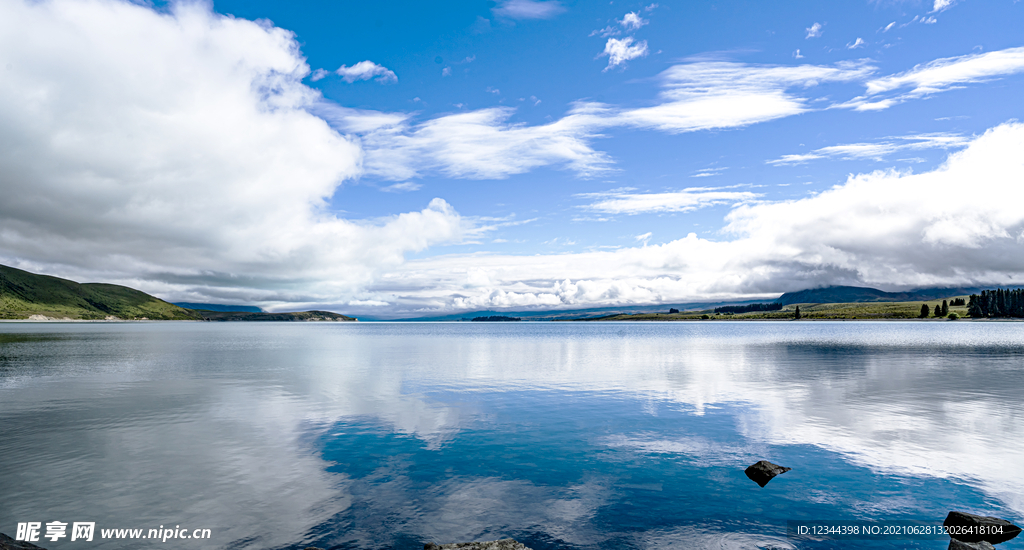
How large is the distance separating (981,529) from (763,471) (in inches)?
288

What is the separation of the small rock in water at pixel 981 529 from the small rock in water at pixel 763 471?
6313 millimetres

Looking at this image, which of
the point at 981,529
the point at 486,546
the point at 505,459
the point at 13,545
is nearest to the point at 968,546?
the point at 981,529

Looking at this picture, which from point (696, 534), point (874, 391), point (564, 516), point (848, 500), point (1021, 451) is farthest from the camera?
point (874, 391)

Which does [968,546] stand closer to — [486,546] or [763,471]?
[763,471]

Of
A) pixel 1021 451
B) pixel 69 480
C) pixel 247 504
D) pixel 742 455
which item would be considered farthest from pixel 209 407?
pixel 1021 451

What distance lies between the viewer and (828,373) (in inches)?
2395

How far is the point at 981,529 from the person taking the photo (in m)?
16.7

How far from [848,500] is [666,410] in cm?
1894

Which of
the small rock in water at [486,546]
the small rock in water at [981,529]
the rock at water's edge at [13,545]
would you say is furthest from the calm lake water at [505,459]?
the small rock in water at [486,546]

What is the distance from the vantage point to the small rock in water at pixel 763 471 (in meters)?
22.4

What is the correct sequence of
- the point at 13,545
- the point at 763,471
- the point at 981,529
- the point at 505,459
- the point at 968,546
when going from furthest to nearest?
the point at 505,459
the point at 763,471
the point at 981,529
the point at 968,546
the point at 13,545

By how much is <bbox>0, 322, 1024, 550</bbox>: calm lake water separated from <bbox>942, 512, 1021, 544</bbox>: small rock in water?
1.36 ft

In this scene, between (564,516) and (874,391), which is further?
(874,391)

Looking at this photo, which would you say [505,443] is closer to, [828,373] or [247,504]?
[247,504]
